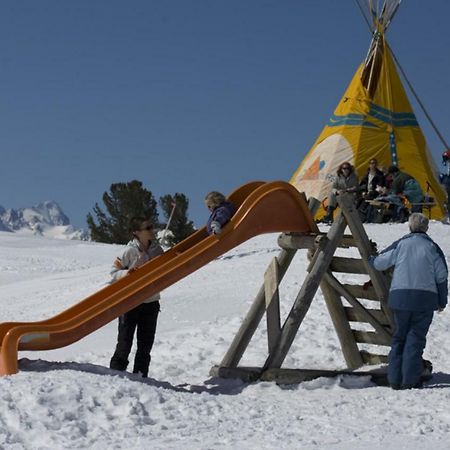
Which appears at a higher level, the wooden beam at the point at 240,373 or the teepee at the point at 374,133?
the teepee at the point at 374,133

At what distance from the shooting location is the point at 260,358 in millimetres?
8500

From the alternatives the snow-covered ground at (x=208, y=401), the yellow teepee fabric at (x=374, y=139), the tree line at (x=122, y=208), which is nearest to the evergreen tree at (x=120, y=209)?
the tree line at (x=122, y=208)

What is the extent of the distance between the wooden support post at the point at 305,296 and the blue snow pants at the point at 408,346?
32.9 inches

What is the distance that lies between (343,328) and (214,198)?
1.77 meters

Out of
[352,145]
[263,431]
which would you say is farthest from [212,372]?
[352,145]

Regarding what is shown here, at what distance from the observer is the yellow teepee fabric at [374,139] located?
2309 cm

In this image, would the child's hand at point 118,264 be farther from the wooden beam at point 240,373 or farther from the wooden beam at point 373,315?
the wooden beam at point 373,315

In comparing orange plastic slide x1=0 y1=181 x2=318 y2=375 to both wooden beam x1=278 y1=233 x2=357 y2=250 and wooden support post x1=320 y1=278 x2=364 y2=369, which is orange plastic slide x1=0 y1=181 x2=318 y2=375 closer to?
wooden beam x1=278 y1=233 x2=357 y2=250

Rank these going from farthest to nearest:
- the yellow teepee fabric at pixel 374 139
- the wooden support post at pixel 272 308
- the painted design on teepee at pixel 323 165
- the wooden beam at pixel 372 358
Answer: the yellow teepee fabric at pixel 374 139, the painted design on teepee at pixel 323 165, the wooden beam at pixel 372 358, the wooden support post at pixel 272 308

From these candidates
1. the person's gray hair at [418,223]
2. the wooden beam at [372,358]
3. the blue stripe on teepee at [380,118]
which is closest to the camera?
the person's gray hair at [418,223]

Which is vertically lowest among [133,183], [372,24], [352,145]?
[133,183]

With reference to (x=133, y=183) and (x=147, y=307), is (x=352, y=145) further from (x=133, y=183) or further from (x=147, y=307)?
(x=133, y=183)

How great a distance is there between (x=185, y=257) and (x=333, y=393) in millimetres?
1559

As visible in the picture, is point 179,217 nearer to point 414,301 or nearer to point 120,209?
point 120,209
